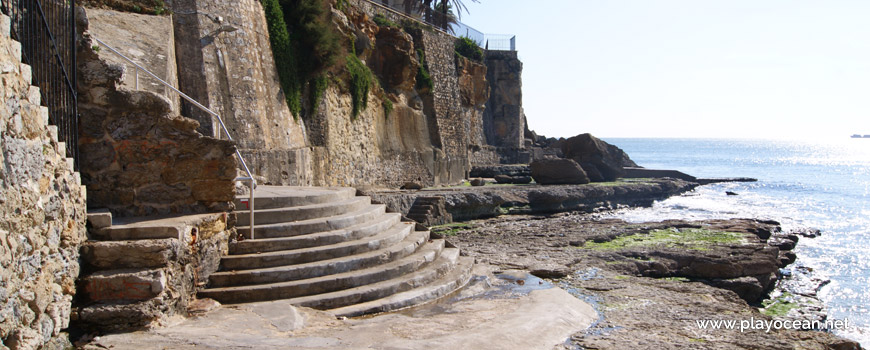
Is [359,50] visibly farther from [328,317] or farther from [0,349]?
[0,349]

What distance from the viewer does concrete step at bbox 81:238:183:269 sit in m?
5.30

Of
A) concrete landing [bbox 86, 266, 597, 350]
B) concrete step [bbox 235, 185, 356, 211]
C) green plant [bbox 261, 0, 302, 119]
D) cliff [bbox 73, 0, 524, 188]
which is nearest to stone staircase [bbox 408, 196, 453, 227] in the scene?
cliff [bbox 73, 0, 524, 188]

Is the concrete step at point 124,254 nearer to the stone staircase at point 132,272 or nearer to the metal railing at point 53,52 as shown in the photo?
the stone staircase at point 132,272

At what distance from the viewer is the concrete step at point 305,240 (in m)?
6.90

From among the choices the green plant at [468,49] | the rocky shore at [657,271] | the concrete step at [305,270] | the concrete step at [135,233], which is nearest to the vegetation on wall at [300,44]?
the rocky shore at [657,271]

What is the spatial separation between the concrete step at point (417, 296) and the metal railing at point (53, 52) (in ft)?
8.91

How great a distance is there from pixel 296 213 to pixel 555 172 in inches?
959

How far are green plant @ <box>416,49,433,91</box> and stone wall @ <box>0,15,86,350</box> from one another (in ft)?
77.2

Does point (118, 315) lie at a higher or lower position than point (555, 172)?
lower

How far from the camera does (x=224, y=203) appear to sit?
6719 millimetres

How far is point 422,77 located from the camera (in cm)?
2828

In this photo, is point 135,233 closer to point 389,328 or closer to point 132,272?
point 132,272

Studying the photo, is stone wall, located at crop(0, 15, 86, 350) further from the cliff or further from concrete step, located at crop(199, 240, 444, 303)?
the cliff

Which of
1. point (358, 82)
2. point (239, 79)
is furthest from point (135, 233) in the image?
point (358, 82)
